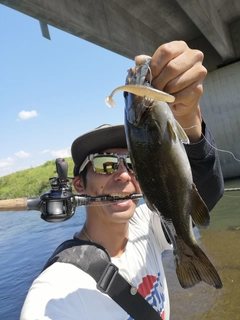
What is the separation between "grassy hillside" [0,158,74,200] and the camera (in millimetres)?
29703

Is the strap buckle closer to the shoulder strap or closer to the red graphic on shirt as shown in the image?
the shoulder strap

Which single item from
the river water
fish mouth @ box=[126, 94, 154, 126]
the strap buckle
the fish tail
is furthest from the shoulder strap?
the river water

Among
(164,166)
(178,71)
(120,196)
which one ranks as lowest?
(120,196)

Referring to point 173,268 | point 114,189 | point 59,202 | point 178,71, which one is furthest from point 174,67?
point 173,268

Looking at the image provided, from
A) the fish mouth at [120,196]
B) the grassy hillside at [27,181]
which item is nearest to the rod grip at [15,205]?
the fish mouth at [120,196]

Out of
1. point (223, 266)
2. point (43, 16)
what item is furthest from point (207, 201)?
point (43, 16)

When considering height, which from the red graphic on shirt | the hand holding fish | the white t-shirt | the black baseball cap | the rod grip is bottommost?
the red graphic on shirt

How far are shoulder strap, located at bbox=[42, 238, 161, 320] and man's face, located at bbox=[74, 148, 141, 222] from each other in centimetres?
34

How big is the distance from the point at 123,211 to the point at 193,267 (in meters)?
0.69

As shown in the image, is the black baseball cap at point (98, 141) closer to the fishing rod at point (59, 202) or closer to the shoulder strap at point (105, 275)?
the fishing rod at point (59, 202)

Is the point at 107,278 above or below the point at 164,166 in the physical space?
below

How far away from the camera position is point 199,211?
1.68 meters

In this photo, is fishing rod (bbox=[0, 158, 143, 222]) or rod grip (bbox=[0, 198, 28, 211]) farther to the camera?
rod grip (bbox=[0, 198, 28, 211])

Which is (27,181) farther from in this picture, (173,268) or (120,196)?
(120,196)
